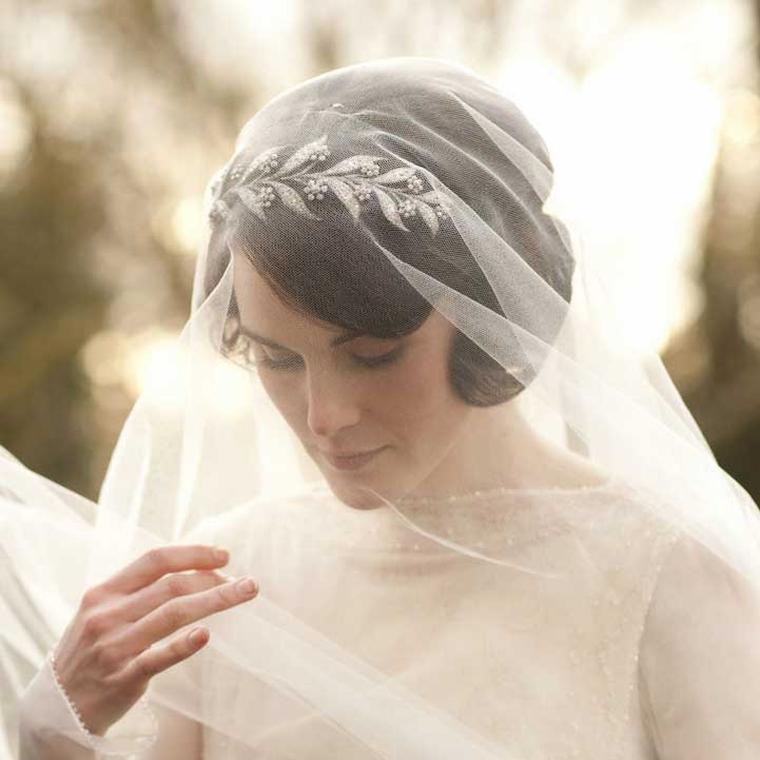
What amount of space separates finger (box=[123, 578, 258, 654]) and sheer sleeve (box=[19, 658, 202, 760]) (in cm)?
21

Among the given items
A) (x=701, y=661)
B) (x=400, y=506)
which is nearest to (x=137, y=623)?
(x=400, y=506)

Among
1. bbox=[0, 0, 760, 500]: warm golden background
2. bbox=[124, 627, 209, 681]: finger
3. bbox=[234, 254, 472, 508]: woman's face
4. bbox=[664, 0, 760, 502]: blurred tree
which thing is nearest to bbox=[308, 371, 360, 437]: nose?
bbox=[234, 254, 472, 508]: woman's face

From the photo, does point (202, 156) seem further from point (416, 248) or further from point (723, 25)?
point (416, 248)

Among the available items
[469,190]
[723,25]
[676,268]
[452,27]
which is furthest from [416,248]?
[452,27]

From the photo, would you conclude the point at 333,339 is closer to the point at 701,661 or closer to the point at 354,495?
the point at 354,495

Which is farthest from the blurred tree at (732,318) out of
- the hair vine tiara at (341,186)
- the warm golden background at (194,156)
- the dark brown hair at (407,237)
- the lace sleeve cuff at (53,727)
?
the lace sleeve cuff at (53,727)

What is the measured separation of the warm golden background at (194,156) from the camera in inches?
417

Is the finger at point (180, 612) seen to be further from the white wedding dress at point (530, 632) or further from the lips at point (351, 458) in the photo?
the lips at point (351, 458)

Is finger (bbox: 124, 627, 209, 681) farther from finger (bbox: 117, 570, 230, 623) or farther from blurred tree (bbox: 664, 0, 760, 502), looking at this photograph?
blurred tree (bbox: 664, 0, 760, 502)

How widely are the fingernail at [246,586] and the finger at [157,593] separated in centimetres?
10

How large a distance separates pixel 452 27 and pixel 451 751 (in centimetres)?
1191

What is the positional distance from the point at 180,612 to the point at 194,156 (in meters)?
12.6

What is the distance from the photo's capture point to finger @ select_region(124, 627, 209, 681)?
2189 mm

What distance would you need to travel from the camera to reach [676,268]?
10852 mm
